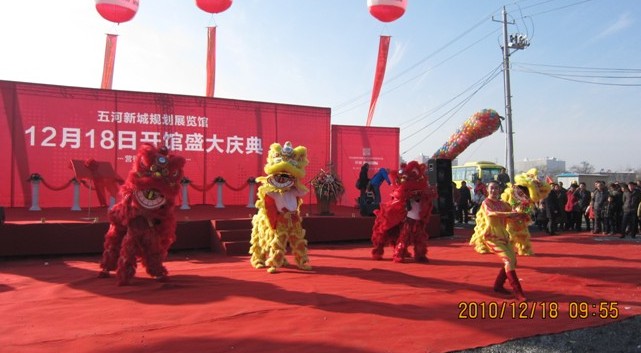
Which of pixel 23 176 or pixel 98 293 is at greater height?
pixel 23 176

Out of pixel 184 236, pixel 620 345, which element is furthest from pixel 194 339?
pixel 184 236

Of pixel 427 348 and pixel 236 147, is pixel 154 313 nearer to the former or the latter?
pixel 427 348

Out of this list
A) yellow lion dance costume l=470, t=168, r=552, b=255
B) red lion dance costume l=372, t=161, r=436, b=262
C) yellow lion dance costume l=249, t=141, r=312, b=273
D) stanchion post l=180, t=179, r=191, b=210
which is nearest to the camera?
yellow lion dance costume l=249, t=141, r=312, b=273

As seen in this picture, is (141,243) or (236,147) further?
(236,147)

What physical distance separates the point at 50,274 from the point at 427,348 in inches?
175

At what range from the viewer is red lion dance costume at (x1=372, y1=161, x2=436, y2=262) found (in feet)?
20.8

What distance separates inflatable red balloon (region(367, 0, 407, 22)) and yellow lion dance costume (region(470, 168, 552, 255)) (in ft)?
16.9

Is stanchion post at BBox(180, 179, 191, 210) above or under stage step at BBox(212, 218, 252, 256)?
A: above

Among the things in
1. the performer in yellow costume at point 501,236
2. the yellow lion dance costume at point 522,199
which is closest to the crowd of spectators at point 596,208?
the yellow lion dance costume at point 522,199

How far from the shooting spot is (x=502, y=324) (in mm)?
3549

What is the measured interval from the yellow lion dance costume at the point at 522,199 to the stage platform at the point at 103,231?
7.98ft

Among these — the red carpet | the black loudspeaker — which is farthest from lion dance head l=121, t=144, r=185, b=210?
the black loudspeaker

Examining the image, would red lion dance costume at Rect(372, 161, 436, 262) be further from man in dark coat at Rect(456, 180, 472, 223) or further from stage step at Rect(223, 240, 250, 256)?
man in dark coat at Rect(456, 180, 472, 223)

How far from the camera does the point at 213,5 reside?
10391 mm
